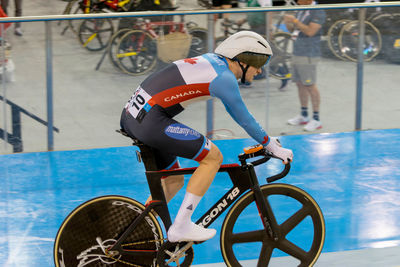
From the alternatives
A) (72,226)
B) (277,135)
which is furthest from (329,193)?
(72,226)

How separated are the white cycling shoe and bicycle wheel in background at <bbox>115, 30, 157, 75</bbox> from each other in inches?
157

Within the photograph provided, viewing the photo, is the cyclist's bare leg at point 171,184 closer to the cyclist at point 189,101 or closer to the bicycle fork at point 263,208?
the cyclist at point 189,101

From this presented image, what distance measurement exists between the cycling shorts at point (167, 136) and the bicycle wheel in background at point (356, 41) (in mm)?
4625

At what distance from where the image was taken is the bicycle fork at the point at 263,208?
4777 millimetres

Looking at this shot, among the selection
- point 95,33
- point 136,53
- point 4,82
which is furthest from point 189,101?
point 4,82

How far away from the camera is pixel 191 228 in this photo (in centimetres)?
470

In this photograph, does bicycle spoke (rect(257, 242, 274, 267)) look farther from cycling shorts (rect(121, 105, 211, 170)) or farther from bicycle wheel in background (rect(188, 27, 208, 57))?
bicycle wheel in background (rect(188, 27, 208, 57))

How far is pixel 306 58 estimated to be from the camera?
8859mm

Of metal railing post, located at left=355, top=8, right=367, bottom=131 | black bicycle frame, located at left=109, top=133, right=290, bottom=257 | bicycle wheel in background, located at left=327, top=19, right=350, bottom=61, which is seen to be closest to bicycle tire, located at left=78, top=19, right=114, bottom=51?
bicycle wheel in background, located at left=327, top=19, right=350, bottom=61

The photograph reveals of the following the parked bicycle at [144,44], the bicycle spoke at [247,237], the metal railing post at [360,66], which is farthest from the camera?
the metal railing post at [360,66]

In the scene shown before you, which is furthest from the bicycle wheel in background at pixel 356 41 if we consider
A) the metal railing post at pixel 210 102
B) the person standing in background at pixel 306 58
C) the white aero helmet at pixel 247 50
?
the white aero helmet at pixel 247 50

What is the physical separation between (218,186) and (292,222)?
234 centimetres

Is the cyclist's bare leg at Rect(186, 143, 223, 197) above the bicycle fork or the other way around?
above

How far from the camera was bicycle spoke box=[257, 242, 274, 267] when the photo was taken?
4.95 meters
